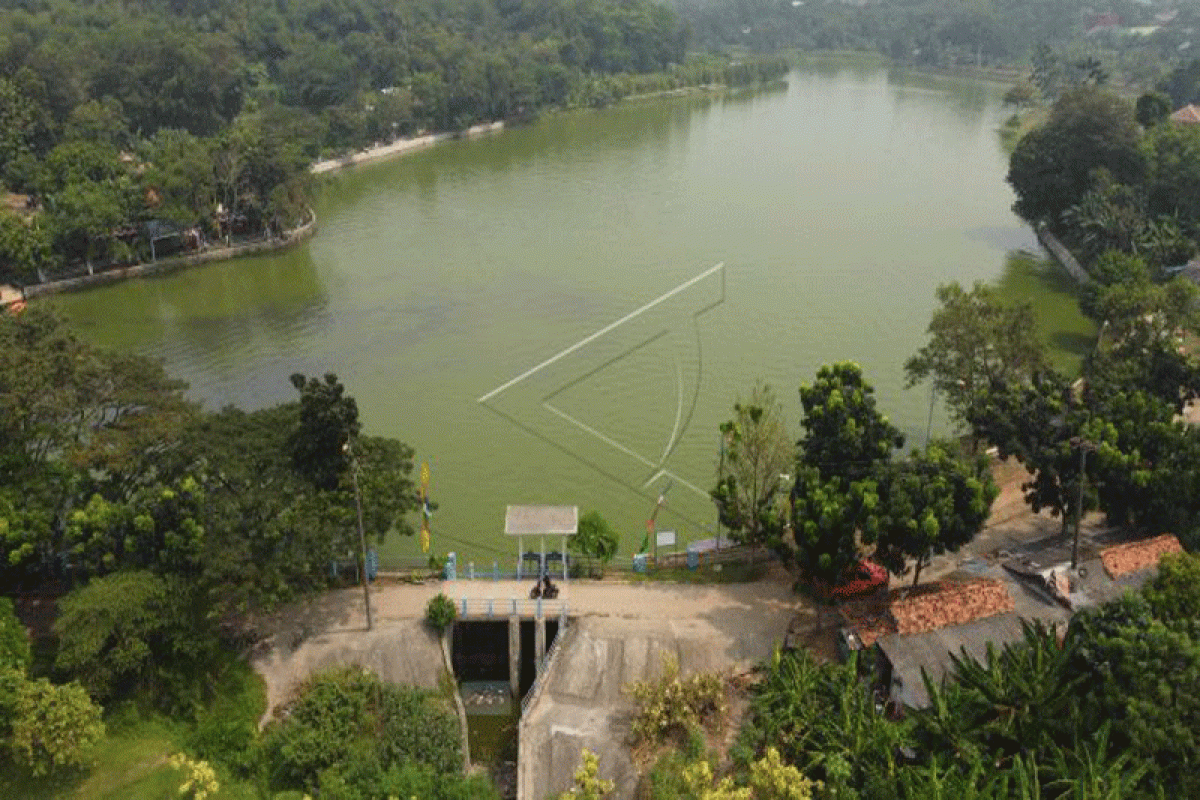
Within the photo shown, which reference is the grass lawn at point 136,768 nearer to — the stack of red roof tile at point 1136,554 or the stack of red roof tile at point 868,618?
the stack of red roof tile at point 868,618

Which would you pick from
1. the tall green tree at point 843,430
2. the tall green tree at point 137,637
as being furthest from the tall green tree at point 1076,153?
the tall green tree at point 137,637

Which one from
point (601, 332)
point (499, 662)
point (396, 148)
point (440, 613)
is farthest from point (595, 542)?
point (396, 148)

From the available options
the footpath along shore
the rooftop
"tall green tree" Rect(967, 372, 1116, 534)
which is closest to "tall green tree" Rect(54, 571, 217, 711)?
the rooftop

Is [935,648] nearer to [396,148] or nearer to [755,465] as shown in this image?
[755,465]

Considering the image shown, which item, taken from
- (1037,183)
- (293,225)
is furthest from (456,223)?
(1037,183)

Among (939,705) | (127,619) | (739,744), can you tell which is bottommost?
(739,744)

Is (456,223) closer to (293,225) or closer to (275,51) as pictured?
(293,225)

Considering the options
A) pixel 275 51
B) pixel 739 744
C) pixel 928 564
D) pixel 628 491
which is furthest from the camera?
pixel 275 51
